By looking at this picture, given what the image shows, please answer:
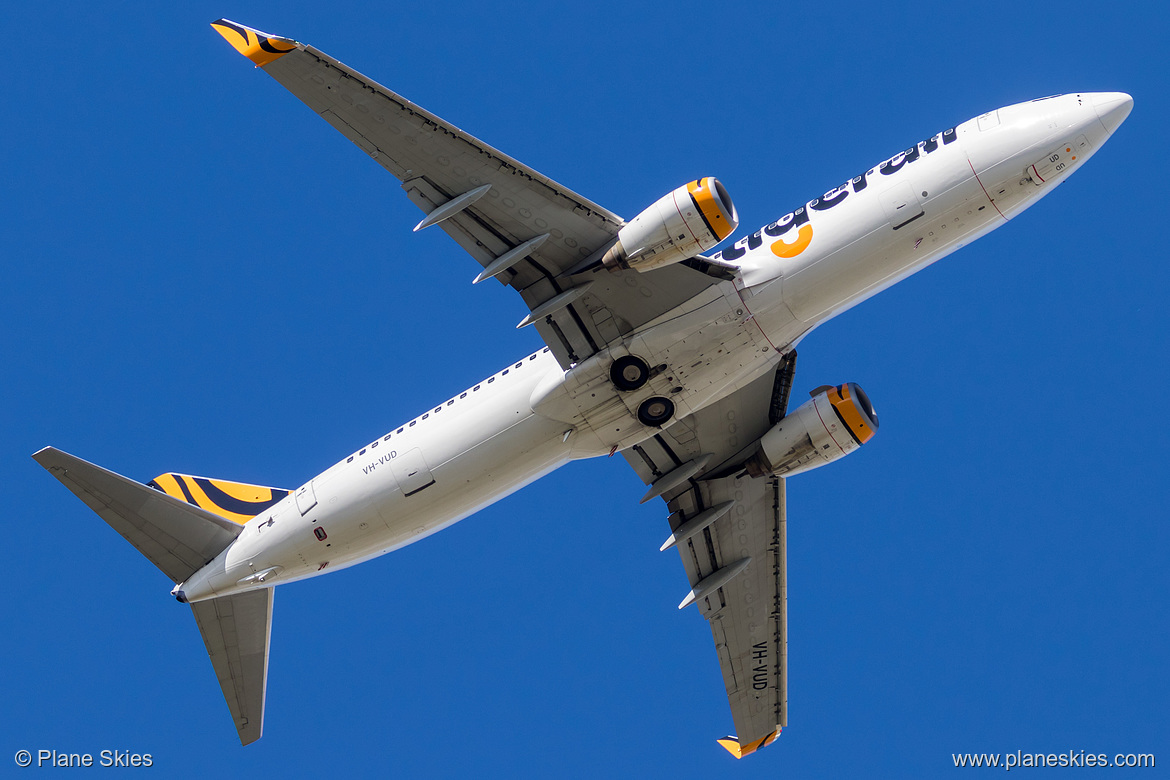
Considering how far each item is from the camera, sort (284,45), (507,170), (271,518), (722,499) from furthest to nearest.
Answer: (722,499) → (271,518) → (507,170) → (284,45)

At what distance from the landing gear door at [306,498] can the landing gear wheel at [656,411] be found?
30.7 ft

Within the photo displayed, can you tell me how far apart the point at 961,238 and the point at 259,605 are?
22.4m

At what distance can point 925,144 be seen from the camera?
1225 inches

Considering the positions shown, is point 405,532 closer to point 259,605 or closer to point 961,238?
point 259,605

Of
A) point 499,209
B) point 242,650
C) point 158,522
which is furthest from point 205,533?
point 499,209

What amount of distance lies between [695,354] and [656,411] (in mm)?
2164

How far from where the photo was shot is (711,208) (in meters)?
29.1

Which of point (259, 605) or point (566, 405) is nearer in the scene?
point (566, 405)

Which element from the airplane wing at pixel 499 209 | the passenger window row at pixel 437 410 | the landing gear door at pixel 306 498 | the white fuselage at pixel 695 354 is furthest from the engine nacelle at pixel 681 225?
the landing gear door at pixel 306 498

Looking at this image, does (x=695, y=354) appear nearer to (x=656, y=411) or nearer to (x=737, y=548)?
(x=656, y=411)

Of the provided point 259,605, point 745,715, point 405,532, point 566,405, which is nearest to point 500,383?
point 566,405

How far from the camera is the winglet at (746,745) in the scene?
40.5m

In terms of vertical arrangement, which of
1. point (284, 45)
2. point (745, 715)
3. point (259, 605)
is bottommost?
point (745, 715)

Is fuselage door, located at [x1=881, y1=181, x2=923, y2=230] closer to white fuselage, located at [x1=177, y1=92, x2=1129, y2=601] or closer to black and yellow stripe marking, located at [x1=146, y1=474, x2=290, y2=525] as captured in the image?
white fuselage, located at [x1=177, y1=92, x2=1129, y2=601]
